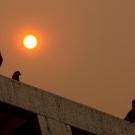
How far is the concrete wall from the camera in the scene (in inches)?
386

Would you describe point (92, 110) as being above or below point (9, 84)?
below

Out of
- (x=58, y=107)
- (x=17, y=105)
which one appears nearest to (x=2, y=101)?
(x=17, y=105)

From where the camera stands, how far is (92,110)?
Result: 10609mm

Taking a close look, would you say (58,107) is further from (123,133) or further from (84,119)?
(123,133)

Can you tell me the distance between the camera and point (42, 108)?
32.8ft

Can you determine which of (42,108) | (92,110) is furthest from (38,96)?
(92,110)

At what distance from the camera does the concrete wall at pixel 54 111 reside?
9.80m

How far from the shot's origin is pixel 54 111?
10102 mm

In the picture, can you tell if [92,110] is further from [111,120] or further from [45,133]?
[45,133]

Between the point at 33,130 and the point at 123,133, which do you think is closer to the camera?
the point at 33,130

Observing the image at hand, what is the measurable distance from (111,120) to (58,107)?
0.96 metres

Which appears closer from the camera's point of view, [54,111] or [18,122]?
[18,122]

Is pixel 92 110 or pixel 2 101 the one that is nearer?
pixel 2 101

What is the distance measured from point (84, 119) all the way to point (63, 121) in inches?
A: 16.1
